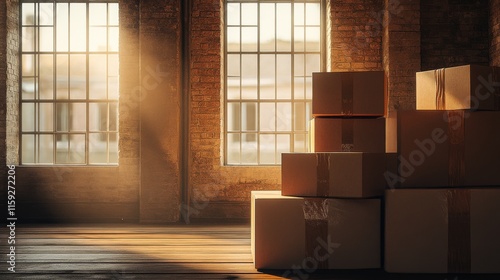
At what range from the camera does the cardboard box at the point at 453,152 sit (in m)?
3.26

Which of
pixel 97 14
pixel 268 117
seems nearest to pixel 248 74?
pixel 268 117

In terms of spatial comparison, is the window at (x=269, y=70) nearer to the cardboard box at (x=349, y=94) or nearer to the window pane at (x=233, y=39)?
the window pane at (x=233, y=39)

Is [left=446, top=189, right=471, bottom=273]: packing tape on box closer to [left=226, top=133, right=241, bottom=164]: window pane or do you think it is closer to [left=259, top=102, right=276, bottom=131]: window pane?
[left=259, top=102, right=276, bottom=131]: window pane

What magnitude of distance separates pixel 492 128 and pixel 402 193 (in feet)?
2.50

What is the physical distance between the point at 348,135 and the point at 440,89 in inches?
28.0

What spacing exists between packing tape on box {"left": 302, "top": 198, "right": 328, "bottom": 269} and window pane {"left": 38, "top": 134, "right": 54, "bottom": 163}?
3.88 meters

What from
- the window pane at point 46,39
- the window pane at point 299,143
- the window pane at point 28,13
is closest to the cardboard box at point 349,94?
the window pane at point 299,143

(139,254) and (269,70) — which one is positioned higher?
(269,70)

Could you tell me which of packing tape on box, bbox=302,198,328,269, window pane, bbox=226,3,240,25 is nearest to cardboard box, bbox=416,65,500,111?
packing tape on box, bbox=302,198,328,269

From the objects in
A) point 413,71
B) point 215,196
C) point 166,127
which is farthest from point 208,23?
point 413,71

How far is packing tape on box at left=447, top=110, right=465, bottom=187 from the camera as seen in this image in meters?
3.25

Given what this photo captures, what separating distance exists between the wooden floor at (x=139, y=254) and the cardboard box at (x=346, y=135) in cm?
89

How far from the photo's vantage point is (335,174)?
3271 millimetres

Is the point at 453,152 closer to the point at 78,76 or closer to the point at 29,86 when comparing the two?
the point at 78,76
